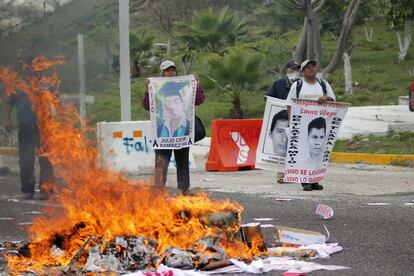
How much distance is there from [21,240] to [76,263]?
4.83 ft

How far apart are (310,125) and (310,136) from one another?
14 centimetres

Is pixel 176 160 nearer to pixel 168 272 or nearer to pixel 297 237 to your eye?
pixel 297 237

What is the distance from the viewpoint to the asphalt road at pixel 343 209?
7.38 metres

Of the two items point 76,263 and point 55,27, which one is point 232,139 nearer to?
point 55,27

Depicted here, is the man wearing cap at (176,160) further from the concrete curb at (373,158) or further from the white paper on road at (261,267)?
the concrete curb at (373,158)

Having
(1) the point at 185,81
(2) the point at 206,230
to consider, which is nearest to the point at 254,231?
(2) the point at 206,230

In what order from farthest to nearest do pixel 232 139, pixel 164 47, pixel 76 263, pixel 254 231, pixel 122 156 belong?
pixel 164 47 → pixel 232 139 → pixel 122 156 → pixel 254 231 → pixel 76 263

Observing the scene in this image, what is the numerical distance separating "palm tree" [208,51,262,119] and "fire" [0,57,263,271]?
641 inches

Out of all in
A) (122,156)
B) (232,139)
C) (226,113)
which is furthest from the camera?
(226,113)

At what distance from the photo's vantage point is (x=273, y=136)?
42.0 ft

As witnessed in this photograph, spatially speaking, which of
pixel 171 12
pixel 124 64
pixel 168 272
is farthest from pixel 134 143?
pixel 171 12

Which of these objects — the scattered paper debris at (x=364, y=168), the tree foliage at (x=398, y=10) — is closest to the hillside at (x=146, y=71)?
the tree foliage at (x=398, y=10)

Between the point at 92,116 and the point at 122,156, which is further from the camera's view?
the point at 122,156

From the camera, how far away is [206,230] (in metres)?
7.08
